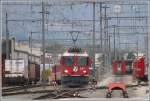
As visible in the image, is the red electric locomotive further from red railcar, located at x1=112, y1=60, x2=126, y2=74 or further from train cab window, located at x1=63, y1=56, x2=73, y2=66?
red railcar, located at x1=112, y1=60, x2=126, y2=74

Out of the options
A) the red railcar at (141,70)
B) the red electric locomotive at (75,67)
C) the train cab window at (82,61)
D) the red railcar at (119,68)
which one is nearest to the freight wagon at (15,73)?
the red electric locomotive at (75,67)

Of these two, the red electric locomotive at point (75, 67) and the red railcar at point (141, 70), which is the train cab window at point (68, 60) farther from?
the red railcar at point (141, 70)

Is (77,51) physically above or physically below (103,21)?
below

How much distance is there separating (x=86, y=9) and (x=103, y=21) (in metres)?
3.57

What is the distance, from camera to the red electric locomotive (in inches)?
1109

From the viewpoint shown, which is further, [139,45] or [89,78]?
[139,45]

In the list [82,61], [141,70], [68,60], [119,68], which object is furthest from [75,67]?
[119,68]

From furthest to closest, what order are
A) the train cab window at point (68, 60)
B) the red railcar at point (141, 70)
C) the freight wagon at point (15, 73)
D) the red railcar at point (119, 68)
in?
the red railcar at point (119, 68) < the freight wagon at point (15, 73) < the train cab window at point (68, 60) < the red railcar at point (141, 70)

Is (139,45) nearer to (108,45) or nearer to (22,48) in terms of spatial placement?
(108,45)

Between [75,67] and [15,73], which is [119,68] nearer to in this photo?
[15,73]

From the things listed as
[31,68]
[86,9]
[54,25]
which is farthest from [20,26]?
[86,9]

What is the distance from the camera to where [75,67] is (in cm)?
2888

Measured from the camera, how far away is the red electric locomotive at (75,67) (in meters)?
28.2

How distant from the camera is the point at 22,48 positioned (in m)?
53.5
